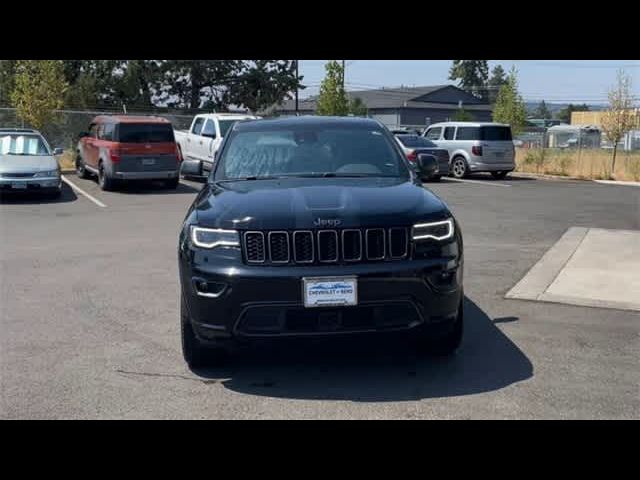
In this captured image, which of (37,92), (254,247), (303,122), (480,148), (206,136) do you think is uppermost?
(37,92)

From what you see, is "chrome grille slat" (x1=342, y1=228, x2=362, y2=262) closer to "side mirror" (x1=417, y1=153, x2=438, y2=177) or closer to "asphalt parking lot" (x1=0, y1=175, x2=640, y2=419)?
"asphalt parking lot" (x1=0, y1=175, x2=640, y2=419)

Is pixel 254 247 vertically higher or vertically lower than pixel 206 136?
higher

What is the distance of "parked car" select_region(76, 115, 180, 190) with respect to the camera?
18047mm

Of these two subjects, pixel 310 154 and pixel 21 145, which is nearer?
pixel 310 154

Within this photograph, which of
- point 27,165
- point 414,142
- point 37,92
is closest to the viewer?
point 27,165

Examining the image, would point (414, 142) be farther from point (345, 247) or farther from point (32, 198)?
point (345, 247)

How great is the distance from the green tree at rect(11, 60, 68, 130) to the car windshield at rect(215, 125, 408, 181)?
21302 mm

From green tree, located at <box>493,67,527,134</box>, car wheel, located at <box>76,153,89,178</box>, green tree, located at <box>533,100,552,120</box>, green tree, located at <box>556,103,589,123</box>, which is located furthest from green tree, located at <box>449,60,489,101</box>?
car wheel, located at <box>76,153,89,178</box>

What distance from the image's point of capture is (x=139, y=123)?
725 inches

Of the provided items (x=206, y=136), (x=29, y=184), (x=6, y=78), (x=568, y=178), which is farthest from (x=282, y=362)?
(x=6, y=78)

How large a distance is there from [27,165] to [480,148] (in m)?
13.5

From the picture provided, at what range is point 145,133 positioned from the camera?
18469mm

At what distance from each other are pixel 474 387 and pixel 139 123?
15.2m
